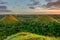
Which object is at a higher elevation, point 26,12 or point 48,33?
point 26,12

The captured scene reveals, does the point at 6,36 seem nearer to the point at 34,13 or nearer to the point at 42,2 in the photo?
the point at 34,13

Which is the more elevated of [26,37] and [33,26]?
[33,26]

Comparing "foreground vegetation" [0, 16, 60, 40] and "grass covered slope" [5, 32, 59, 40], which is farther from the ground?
"foreground vegetation" [0, 16, 60, 40]

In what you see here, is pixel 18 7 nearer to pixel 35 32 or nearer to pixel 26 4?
pixel 26 4

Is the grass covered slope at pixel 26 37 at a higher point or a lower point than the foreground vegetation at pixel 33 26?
lower

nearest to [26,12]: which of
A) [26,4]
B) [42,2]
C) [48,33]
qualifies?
[26,4]

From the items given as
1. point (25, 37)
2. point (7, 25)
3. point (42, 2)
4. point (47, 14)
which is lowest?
point (25, 37)
